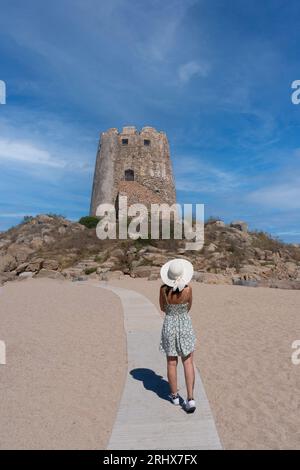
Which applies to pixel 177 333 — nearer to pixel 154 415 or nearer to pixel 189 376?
pixel 189 376

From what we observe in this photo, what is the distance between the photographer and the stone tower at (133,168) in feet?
114

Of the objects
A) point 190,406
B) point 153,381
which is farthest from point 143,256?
point 190,406

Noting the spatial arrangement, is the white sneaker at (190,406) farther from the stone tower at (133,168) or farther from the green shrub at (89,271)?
the stone tower at (133,168)

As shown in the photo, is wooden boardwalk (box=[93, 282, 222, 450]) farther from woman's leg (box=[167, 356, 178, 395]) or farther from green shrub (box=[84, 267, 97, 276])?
green shrub (box=[84, 267, 97, 276])

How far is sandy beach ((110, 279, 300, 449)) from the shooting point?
4219mm

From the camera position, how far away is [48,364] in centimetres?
663

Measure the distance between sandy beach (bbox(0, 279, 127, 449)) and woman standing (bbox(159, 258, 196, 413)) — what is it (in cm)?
89

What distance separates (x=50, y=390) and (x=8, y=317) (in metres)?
6.28

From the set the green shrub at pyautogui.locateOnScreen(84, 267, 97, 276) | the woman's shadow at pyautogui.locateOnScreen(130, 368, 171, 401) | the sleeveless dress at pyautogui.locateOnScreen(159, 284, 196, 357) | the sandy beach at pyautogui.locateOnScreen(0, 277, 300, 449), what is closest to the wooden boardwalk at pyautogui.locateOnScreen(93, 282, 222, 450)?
the woman's shadow at pyautogui.locateOnScreen(130, 368, 171, 401)

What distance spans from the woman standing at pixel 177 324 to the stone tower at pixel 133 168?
2938cm

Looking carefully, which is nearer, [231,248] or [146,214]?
[231,248]
